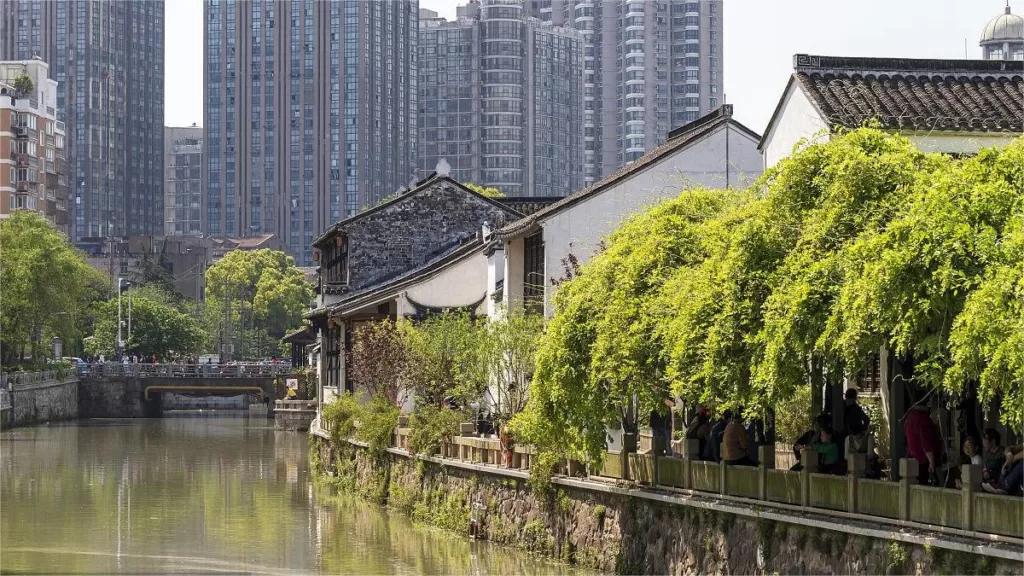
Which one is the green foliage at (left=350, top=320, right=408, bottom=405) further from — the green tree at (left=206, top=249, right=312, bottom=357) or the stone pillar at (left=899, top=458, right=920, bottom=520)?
the green tree at (left=206, top=249, right=312, bottom=357)

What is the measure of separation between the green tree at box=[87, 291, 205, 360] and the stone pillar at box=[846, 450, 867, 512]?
105 metres

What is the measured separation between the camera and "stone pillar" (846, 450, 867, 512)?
20219 millimetres

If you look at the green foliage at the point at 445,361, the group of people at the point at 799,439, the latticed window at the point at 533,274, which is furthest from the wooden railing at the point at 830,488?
the latticed window at the point at 533,274

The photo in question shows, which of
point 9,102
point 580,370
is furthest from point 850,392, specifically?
point 9,102

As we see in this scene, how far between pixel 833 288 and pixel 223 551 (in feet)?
51.0

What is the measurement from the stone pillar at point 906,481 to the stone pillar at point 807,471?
208cm

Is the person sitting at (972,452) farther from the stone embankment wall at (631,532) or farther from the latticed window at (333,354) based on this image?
the latticed window at (333,354)

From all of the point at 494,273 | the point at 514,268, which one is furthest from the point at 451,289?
the point at 514,268

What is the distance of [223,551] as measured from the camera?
31312mm

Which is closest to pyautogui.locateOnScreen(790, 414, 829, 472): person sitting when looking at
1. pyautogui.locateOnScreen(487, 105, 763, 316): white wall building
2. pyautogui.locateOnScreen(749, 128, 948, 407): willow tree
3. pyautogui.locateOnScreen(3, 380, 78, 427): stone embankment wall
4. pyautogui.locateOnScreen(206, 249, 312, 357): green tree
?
pyautogui.locateOnScreen(749, 128, 948, 407): willow tree

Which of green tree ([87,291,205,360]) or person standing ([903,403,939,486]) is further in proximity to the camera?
green tree ([87,291,205,360])

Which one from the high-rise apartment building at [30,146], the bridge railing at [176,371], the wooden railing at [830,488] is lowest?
the wooden railing at [830,488]

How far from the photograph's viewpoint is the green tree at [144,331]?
122 metres

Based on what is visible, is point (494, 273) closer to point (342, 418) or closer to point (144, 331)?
point (342, 418)
